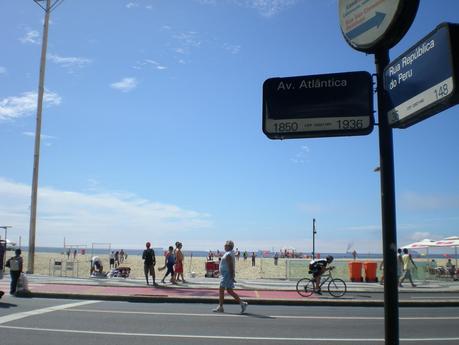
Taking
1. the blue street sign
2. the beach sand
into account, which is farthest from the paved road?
the beach sand

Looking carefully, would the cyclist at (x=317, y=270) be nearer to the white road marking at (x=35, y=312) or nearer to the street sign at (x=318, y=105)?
the white road marking at (x=35, y=312)

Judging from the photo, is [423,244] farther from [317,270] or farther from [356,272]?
[317,270]

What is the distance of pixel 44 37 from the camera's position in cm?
2762

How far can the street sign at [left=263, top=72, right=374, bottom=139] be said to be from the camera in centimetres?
316

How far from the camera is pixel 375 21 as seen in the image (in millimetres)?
2943

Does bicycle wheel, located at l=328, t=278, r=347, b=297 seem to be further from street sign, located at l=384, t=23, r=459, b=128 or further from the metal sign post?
street sign, located at l=384, t=23, r=459, b=128

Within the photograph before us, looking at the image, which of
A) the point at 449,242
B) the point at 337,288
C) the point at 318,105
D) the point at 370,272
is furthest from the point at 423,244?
the point at 318,105

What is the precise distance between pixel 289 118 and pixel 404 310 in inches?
486

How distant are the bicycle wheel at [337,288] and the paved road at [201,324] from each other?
2.10 meters

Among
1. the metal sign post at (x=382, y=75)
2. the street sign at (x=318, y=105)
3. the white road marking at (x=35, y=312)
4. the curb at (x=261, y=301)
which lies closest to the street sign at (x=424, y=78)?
the metal sign post at (x=382, y=75)

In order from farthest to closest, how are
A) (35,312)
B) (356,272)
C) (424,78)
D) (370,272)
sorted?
1. (356,272)
2. (370,272)
3. (35,312)
4. (424,78)

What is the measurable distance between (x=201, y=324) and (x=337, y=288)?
7.30 m

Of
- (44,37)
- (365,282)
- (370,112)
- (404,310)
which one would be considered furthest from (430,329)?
(44,37)

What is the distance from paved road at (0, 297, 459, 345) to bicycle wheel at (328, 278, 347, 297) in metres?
2.10
